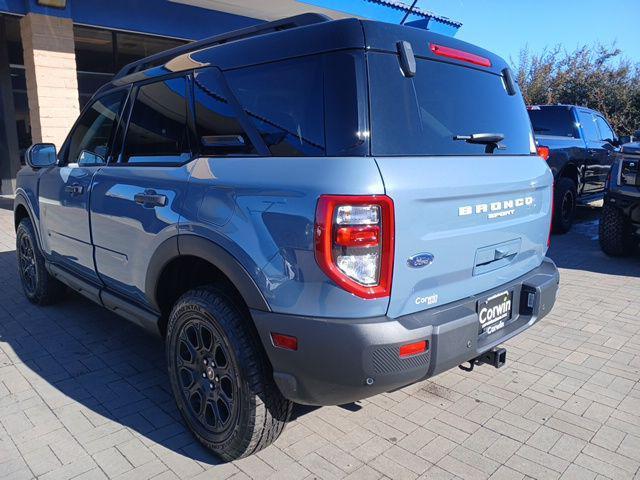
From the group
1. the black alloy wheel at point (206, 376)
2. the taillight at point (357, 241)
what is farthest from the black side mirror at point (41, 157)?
the taillight at point (357, 241)

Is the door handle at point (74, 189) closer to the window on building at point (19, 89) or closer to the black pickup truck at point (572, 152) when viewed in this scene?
the black pickup truck at point (572, 152)

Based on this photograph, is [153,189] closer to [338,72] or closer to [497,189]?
[338,72]

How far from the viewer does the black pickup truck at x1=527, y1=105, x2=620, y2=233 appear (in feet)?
26.1

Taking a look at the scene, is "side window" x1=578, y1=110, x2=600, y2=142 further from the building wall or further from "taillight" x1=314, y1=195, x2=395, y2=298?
the building wall

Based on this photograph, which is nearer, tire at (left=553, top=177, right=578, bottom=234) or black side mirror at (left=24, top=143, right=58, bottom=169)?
black side mirror at (left=24, top=143, right=58, bottom=169)

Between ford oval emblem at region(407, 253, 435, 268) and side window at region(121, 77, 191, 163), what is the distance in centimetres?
135

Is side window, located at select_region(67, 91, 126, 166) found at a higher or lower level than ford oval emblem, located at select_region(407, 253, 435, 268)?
higher

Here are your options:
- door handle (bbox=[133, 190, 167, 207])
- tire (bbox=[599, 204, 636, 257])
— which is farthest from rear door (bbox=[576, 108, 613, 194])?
door handle (bbox=[133, 190, 167, 207])

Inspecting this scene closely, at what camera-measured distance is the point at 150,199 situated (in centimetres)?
282

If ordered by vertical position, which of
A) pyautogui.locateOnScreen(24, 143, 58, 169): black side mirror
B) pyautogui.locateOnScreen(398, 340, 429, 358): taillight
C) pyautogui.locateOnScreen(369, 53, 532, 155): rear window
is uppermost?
pyautogui.locateOnScreen(369, 53, 532, 155): rear window

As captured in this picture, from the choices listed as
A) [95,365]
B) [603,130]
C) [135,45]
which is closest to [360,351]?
[95,365]

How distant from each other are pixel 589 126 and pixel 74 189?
8693mm

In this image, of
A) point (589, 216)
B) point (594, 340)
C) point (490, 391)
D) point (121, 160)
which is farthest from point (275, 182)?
point (589, 216)

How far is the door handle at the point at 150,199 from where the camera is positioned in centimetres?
274
